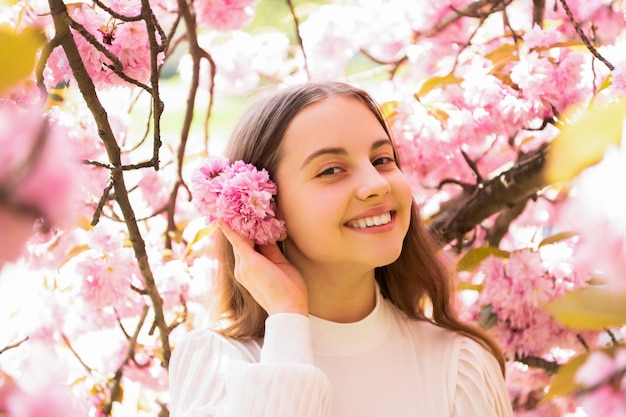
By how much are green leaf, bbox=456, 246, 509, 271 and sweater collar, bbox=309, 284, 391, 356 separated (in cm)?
41

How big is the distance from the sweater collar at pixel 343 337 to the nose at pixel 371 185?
0.82 feet

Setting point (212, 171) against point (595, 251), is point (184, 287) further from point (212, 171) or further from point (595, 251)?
point (595, 251)

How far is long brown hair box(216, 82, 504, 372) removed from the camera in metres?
1.47

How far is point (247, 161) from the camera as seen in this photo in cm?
151

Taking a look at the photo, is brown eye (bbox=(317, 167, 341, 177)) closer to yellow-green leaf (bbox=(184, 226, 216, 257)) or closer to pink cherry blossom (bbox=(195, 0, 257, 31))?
yellow-green leaf (bbox=(184, 226, 216, 257))

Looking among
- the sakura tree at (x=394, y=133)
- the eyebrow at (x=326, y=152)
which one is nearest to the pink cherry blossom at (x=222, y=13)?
the sakura tree at (x=394, y=133)

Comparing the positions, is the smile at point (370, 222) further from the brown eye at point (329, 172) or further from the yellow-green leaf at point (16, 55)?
the yellow-green leaf at point (16, 55)

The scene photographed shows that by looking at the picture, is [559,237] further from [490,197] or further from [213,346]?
[213,346]

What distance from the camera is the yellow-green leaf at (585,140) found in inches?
14.1

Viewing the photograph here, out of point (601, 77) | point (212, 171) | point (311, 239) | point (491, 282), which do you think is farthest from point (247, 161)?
point (601, 77)

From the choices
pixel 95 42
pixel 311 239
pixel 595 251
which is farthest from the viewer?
pixel 311 239

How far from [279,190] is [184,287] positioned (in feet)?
1.79

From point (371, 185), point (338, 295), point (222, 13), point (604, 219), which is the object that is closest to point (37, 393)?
point (604, 219)

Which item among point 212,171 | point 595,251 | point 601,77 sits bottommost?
point 595,251
